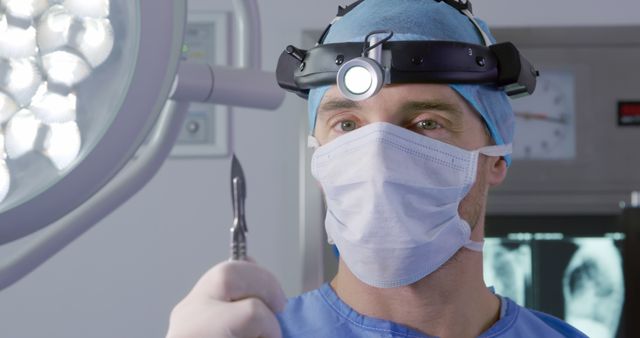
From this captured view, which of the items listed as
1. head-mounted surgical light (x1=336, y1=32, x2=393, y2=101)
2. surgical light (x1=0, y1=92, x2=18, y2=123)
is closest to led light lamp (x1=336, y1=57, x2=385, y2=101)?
head-mounted surgical light (x1=336, y1=32, x2=393, y2=101)

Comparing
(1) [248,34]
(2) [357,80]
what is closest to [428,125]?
(2) [357,80]

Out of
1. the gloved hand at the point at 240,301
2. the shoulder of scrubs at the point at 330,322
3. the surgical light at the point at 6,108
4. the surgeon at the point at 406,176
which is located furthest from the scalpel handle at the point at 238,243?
the shoulder of scrubs at the point at 330,322

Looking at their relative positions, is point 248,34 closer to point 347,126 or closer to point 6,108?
point 6,108

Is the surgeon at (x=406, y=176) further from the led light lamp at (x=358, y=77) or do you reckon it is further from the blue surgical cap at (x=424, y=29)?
the led light lamp at (x=358, y=77)

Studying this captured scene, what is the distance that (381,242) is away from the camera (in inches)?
62.9

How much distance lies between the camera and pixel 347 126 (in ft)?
5.37

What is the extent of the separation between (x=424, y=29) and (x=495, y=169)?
312 mm

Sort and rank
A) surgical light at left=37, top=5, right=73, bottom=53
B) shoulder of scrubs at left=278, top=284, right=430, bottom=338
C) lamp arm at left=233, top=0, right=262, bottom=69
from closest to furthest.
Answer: surgical light at left=37, top=5, right=73, bottom=53 < lamp arm at left=233, top=0, right=262, bottom=69 < shoulder of scrubs at left=278, top=284, right=430, bottom=338

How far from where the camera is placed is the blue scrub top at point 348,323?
5.50ft

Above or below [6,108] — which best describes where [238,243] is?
below

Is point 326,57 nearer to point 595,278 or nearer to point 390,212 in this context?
point 390,212

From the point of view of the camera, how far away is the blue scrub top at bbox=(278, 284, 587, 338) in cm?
168

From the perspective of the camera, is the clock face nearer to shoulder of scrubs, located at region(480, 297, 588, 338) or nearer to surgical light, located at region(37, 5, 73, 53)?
shoulder of scrubs, located at region(480, 297, 588, 338)

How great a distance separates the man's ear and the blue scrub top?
0.83 feet
